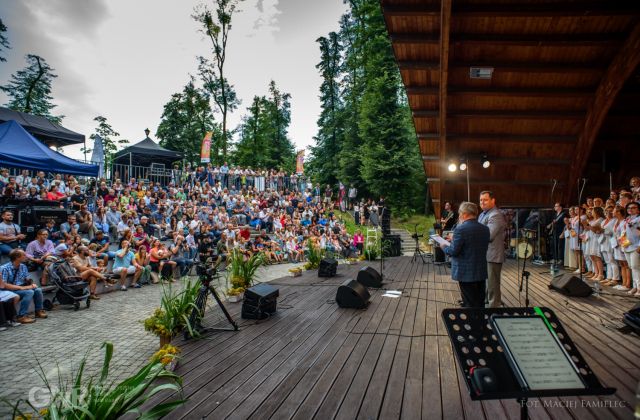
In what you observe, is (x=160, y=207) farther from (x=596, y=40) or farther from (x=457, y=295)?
(x=596, y=40)

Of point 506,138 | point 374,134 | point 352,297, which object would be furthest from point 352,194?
point 352,297

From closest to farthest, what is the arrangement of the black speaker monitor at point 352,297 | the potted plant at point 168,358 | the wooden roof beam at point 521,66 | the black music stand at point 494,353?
1. the black music stand at point 494,353
2. the potted plant at point 168,358
3. the black speaker monitor at point 352,297
4. the wooden roof beam at point 521,66

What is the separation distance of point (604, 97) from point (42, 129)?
19.0 meters

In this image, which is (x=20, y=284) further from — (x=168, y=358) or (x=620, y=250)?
(x=620, y=250)

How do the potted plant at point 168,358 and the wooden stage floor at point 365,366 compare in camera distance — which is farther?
the potted plant at point 168,358

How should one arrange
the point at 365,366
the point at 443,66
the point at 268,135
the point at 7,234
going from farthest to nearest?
the point at 268,135, the point at 7,234, the point at 443,66, the point at 365,366

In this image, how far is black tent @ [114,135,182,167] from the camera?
59.2ft

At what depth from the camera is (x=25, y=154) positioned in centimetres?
774

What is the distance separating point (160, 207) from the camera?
38.8ft

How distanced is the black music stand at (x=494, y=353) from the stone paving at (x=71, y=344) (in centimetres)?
291

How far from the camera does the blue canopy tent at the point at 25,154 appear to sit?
748 centimetres

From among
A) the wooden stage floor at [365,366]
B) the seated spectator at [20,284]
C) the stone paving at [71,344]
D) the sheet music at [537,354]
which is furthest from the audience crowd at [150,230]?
the sheet music at [537,354]

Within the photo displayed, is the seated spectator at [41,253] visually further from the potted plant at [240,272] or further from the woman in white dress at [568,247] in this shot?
the woman in white dress at [568,247]

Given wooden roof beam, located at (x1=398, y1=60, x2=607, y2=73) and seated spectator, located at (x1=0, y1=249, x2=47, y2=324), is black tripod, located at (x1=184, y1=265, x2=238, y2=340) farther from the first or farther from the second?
wooden roof beam, located at (x1=398, y1=60, x2=607, y2=73)
